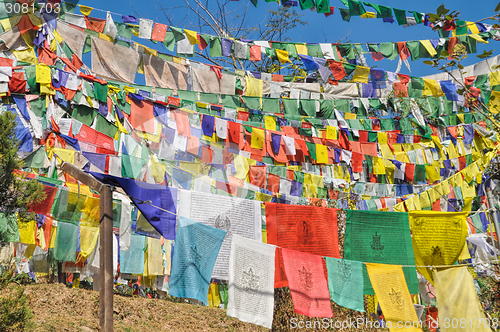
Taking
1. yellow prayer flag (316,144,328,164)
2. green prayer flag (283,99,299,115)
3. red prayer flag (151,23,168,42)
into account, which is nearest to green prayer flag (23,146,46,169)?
red prayer flag (151,23,168,42)

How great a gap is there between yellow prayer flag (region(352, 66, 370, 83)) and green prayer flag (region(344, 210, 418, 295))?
810cm

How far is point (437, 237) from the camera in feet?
20.0

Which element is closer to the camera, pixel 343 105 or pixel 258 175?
pixel 258 175

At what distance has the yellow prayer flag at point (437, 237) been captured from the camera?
6070 millimetres

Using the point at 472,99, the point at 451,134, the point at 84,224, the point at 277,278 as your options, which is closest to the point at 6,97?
the point at 84,224

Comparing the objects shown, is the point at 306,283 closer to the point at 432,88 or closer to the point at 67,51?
the point at 67,51

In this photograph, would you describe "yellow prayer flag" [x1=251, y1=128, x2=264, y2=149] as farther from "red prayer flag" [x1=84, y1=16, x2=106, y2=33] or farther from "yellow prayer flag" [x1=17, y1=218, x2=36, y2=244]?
"yellow prayer flag" [x1=17, y1=218, x2=36, y2=244]

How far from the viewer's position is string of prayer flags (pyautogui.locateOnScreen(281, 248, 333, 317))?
515 cm

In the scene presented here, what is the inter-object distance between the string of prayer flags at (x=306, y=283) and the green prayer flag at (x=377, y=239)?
716 millimetres

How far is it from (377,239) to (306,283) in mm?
1349

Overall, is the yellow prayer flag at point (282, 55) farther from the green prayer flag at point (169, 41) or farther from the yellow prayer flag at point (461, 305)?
the yellow prayer flag at point (461, 305)

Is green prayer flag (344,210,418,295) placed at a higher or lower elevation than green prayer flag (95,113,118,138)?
lower

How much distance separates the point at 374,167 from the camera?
14656 millimetres

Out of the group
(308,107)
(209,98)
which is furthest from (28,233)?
(308,107)
